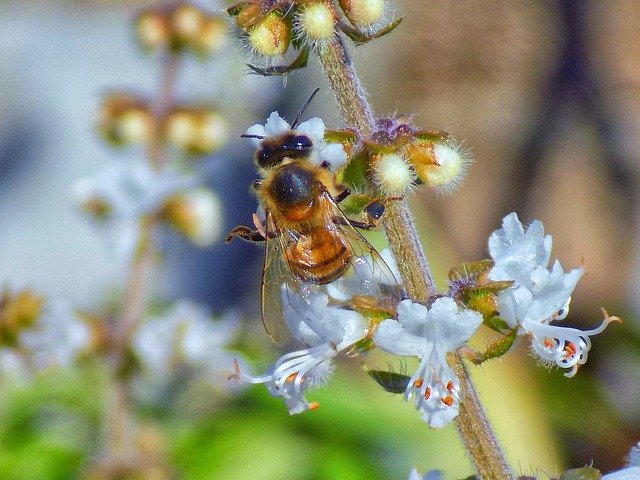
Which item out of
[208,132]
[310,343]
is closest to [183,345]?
[208,132]

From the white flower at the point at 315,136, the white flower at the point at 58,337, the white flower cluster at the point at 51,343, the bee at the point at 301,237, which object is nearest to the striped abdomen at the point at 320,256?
the bee at the point at 301,237

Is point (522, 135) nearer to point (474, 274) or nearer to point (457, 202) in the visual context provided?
point (457, 202)

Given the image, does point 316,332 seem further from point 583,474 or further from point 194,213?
point 194,213

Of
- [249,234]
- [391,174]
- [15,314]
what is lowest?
[391,174]

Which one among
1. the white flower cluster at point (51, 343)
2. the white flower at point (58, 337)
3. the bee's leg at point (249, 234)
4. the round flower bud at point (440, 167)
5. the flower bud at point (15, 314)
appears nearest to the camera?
the round flower bud at point (440, 167)

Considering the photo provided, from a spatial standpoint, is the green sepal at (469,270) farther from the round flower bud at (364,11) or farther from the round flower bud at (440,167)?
the round flower bud at (364,11)

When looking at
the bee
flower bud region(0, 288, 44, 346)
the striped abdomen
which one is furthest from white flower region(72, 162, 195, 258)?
the striped abdomen
